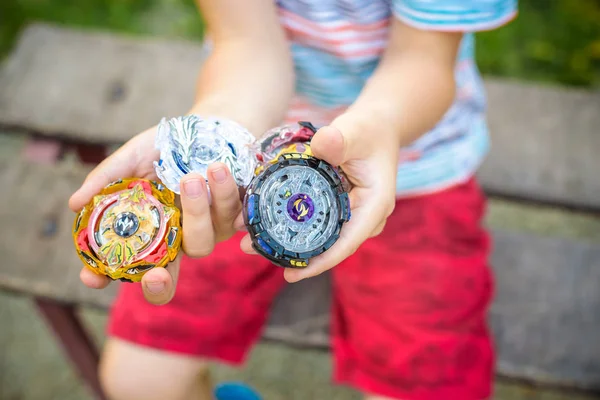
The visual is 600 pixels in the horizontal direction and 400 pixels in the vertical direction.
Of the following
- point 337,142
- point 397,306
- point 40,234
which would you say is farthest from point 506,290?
point 40,234

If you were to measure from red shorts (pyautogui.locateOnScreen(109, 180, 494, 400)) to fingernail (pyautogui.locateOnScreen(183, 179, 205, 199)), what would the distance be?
1.36ft

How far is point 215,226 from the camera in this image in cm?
77

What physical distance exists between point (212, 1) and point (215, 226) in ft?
1.44

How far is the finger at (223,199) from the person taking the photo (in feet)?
2.14

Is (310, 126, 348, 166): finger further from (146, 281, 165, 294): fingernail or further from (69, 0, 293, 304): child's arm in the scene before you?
(146, 281, 165, 294): fingernail

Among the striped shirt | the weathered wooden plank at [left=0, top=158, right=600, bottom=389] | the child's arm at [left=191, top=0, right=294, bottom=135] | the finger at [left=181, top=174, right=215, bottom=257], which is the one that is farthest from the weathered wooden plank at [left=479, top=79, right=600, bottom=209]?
the finger at [left=181, top=174, right=215, bottom=257]

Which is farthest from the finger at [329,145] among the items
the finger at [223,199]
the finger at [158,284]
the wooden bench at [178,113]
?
the wooden bench at [178,113]

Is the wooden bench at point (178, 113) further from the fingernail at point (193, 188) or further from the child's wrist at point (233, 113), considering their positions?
the fingernail at point (193, 188)

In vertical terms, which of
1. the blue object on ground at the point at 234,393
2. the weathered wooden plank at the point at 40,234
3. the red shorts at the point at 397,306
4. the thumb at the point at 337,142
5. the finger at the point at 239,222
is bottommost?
the blue object on ground at the point at 234,393

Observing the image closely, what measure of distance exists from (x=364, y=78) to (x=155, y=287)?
56 centimetres

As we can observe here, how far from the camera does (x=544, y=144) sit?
1.37 meters

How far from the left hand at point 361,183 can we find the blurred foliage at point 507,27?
5.05 ft

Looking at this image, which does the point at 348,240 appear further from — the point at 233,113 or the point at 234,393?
the point at 234,393

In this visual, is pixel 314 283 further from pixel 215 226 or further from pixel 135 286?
pixel 215 226
